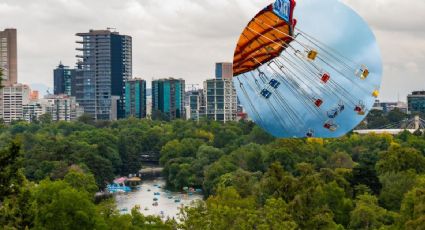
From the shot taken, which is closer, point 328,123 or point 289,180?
point 328,123

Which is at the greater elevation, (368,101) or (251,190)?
(368,101)

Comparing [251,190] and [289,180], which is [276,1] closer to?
[289,180]

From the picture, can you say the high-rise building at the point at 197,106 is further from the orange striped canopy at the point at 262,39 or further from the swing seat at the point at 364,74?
the swing seat at the point at 364,74

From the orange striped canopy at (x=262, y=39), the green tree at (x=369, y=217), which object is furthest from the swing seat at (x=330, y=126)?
the green tree at (x=369, y=217)

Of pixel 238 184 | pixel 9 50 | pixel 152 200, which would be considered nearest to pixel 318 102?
pixel 238 184

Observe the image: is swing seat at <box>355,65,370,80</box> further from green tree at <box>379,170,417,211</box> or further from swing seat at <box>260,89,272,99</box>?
green tree at <box>379,170,417,211</box>

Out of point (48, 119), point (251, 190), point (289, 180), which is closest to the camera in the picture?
point (289, 180)

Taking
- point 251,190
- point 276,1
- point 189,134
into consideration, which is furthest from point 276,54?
point 189,134
